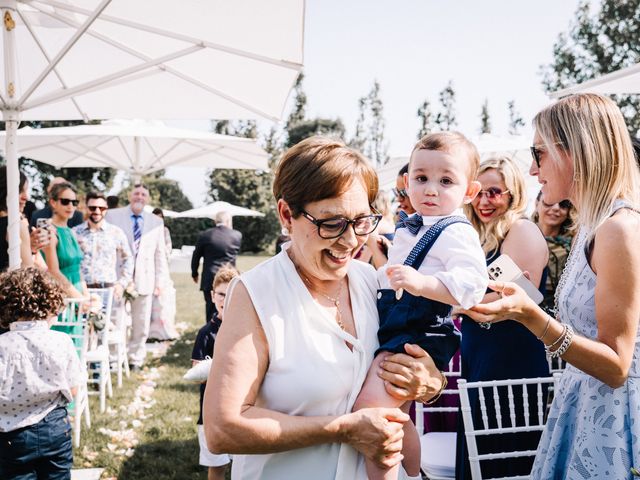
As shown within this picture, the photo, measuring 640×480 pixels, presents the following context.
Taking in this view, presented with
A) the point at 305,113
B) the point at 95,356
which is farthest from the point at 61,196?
the point at 305,113

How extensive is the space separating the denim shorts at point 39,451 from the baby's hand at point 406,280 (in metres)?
2.69

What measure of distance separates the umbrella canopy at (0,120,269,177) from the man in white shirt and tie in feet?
4.17

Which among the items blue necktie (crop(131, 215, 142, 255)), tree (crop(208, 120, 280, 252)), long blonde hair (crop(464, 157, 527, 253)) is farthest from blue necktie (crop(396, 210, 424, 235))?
tree (crop(208, 120, 280, 252))

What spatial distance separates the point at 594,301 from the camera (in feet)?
6.46

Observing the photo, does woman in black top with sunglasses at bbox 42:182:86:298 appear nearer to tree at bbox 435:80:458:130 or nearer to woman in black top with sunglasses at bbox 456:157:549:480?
woman in black top with sunglasses at bbox 456:157:549:480

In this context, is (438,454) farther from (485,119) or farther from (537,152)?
(485,119)

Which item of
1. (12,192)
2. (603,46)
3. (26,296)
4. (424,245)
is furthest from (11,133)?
(603,46)

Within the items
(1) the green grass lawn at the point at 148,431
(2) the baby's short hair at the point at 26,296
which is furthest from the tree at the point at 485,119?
(2) the baby's short hair at the point at 26,296

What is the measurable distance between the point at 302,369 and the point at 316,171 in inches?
25.1

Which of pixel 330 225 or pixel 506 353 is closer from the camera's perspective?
pixel 330 225

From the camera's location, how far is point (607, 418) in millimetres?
1970

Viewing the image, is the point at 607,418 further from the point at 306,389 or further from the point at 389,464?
the point at 306,389

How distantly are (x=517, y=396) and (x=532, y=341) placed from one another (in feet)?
1.20

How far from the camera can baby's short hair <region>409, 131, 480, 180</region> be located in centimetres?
225
